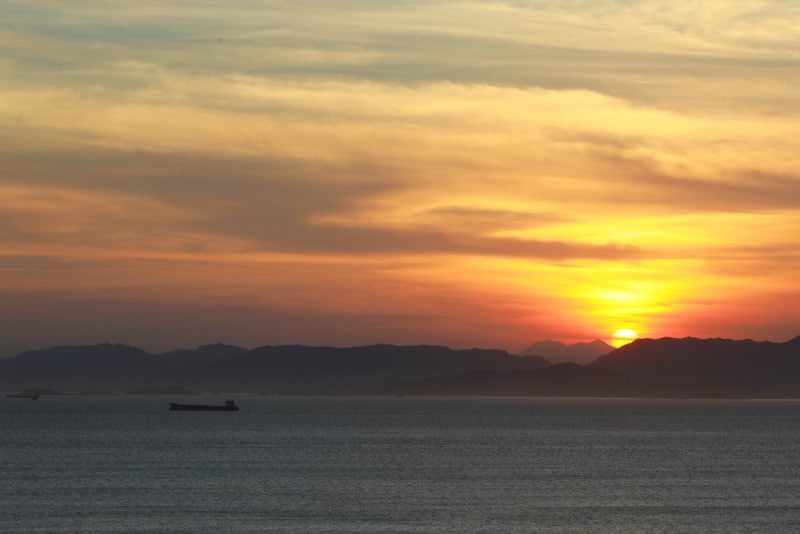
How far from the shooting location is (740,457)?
180000 mm

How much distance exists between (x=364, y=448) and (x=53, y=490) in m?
82.2

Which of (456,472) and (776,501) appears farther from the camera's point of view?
(456,472)

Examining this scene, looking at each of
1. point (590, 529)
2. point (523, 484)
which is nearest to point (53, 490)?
point (523, 484)

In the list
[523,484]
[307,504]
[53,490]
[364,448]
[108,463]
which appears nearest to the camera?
[307,504]

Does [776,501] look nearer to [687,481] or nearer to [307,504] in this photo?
[687,481]

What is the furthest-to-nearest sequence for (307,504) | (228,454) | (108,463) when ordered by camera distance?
(228,454)
(108,463)
(307,504)

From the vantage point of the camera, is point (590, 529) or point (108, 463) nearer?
point (590, 529)

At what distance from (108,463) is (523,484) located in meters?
58.4

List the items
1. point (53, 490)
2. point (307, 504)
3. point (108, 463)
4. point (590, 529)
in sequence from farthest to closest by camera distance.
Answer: point (108, 463) < point (53, 490) < point (307, 504) < point (590, 529)

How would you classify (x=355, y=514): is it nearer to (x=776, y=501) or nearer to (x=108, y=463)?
(x=776, y=501)

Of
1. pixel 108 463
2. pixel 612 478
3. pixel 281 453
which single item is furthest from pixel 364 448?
pixel 612 478

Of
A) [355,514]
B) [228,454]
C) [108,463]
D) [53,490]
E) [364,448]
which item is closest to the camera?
[355,514]

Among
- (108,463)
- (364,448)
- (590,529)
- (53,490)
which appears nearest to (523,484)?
(590,529)

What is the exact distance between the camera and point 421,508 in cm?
10644
